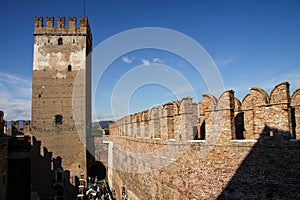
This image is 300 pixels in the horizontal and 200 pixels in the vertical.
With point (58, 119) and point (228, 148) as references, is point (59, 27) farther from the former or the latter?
point (228, 148)

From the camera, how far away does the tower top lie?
17062mm

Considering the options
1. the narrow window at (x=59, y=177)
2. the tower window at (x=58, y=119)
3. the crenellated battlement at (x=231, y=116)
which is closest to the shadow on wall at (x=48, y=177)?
the narrow window at (x=59, y=177)

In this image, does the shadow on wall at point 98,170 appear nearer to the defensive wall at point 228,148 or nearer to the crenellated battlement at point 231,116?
A: the defensive wall at point 228,148

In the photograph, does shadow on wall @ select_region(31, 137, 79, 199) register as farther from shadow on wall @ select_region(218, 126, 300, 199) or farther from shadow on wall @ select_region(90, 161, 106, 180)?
shadow on wall @ select_region(218, 126, 300, 199)

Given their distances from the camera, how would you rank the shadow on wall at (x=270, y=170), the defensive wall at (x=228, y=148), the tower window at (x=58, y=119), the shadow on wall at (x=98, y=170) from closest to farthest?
the shadow on wall at (x=270, y=170)
the defensive wall at (x=228, y=148)
the tower window at (x=58, y=119)
the shadow on wall at (x=98, y=170)

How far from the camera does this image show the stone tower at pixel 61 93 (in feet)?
53.2

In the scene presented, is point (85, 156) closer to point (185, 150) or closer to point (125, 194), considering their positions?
point (125, 194)

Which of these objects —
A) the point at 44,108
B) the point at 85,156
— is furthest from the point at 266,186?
the point at 44,108

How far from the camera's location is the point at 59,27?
17.2 meters

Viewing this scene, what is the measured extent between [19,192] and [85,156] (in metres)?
4.64

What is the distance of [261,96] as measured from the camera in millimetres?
4691

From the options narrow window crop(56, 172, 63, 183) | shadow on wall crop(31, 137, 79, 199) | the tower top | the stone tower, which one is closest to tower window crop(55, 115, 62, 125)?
the stone tower

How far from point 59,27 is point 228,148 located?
52.1 ft

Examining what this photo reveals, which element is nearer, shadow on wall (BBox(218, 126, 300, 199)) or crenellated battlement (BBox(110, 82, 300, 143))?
shadow on wall (BBox(218, 126, 300, 199))
